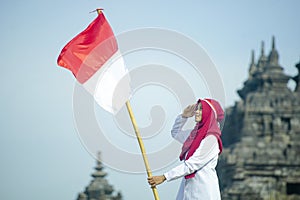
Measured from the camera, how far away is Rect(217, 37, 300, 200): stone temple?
47.2m

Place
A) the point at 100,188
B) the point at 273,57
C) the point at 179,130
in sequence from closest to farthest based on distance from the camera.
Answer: the point at 179,130 < the point at 100,188 < the point at 273,57

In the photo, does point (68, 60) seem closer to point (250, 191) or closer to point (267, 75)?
point (250, 191)

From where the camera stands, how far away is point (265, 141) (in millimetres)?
48500

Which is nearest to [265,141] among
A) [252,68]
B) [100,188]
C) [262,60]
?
[262,60]

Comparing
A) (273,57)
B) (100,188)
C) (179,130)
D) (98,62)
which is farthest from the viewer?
(273,57)

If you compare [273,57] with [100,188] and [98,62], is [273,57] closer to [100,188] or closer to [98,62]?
[100,188]

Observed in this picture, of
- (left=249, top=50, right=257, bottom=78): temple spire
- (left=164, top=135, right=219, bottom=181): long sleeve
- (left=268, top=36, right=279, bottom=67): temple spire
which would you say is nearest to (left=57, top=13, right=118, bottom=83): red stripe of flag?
(left=164, top=135, right=219, bottom=181): long sleeve

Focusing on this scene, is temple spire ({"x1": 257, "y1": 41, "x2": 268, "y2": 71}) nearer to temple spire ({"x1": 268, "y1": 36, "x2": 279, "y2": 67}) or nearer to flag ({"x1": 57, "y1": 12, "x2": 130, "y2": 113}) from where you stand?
temple spire ({"x1": 268, "y1": 36, "x2": 279, "y2": 67})

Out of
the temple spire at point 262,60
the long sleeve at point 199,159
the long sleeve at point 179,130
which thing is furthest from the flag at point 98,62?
the temple spire at point 262,60

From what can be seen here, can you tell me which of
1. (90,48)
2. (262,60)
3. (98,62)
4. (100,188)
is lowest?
(98,62)

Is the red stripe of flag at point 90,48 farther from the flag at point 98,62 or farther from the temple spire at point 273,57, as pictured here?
the temple spire at point 273,57

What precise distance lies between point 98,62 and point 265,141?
36909mm

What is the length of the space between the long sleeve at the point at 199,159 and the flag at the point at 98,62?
99 centimetres

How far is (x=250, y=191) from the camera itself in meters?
46.8
